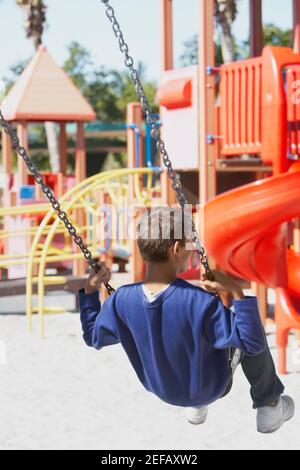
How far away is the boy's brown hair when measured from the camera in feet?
9.45

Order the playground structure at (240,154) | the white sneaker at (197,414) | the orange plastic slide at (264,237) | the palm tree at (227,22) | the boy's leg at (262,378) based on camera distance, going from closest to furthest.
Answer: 1. the boy's leg at (262,378)
2. the white sneaker at (197,414)
3. the orange plastic slide at (264,237)
4. the playground structure at (240,154)
5. the palm tree at (227,22)

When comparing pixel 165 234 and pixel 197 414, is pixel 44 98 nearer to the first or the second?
pixel 197 414

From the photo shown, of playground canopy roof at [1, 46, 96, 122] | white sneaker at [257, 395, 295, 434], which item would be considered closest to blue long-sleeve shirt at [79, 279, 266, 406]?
white sneaker at [257, 395, 295, 434]

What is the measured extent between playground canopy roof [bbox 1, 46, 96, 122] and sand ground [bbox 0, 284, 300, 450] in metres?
5.97

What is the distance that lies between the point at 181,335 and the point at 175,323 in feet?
0.17

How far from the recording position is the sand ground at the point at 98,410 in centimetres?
516

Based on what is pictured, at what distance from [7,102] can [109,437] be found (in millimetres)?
9701

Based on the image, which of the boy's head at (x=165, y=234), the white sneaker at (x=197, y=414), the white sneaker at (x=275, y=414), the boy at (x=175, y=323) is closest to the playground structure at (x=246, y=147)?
the white sneaker at (x=275, y=414)

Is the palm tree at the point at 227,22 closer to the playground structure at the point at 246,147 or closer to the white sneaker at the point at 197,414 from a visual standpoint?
the playground structure at the point at 246,147

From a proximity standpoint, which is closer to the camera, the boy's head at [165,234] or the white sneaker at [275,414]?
the boy's head at [165,234]

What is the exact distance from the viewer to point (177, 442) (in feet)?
16.8

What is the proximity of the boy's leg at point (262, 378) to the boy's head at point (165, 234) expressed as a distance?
2.08 feet

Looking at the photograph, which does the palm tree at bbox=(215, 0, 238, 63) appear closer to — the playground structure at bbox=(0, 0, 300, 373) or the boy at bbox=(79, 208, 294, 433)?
the playground structure at bbox=(0, 0, 300, 373)

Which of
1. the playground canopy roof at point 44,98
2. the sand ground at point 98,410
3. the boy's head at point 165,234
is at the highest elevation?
the playground canopy roof at point 44,98
